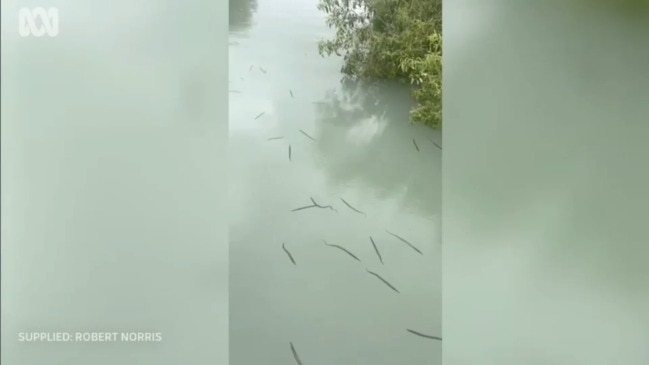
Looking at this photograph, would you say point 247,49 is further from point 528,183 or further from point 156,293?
point 528,183

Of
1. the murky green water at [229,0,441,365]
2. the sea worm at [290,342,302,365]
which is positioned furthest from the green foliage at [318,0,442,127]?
the sea worm at [290,342,302,365]

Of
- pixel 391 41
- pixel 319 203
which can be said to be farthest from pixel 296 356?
pixel 391 41

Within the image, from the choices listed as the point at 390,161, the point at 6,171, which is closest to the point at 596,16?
the point at 390,161

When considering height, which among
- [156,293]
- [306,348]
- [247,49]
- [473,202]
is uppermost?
[247,49]

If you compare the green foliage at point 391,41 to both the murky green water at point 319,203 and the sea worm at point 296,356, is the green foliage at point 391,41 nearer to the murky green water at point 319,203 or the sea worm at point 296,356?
the murky green water at point 319,203

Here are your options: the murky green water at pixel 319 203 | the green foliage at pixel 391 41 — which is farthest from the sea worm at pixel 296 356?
the green foliage at pixel 391 41

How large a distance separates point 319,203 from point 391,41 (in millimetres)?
334

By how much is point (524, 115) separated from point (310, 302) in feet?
1.80

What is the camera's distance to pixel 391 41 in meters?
1.04

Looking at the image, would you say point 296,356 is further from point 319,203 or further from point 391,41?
point 391,41

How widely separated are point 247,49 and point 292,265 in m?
0.42

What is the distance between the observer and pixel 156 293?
104cm

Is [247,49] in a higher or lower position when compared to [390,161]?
higher

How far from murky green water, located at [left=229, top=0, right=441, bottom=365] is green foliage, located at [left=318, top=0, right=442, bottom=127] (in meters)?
0.02
